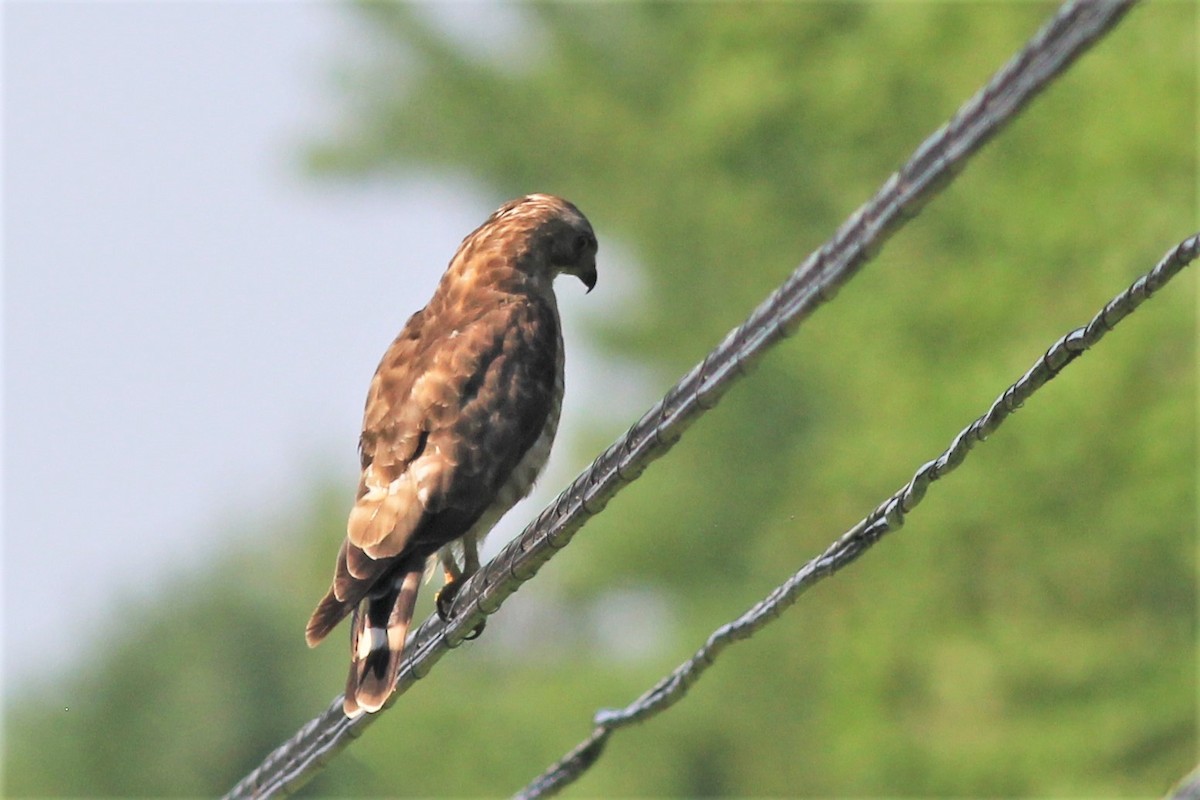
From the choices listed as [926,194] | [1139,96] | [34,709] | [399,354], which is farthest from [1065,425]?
[34,709]

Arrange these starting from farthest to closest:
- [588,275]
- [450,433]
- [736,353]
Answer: [588,275], [450,433], [736,353]

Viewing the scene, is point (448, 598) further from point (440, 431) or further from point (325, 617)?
point (325, 617)

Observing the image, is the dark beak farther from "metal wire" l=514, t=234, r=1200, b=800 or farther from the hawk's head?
"metal wire" l=514, t=234, r=1200, b=800

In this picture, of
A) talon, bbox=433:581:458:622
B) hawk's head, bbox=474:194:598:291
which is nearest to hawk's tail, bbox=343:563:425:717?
talon, bbox=433:581:458:622

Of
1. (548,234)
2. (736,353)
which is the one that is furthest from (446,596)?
(736,353)

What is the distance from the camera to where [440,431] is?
596 centimetres

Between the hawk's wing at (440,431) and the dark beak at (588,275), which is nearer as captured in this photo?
the hawk's wing at (440,431)

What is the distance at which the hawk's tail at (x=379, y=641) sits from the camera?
16.9 ft

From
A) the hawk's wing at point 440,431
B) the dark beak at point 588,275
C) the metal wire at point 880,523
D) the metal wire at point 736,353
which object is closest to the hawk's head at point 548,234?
the dark beak at point 588,275

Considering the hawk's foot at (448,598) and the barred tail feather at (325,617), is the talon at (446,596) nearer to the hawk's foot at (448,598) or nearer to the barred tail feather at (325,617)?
the hawk's foot at (448,598)

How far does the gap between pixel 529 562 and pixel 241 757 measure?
77.6ft

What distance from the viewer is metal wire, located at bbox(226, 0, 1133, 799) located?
111 inches

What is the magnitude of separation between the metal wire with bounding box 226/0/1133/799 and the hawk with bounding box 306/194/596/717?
188 millimetres

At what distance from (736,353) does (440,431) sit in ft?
7.84
